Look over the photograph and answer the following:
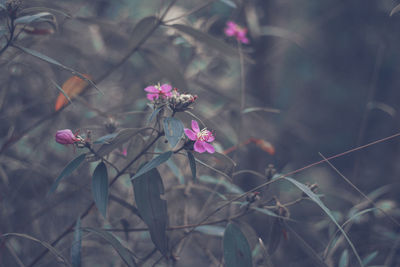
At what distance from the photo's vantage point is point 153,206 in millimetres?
746

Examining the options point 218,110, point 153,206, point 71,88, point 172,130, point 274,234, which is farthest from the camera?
point 218,110

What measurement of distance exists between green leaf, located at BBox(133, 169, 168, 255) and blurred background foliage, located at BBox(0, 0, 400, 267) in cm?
18

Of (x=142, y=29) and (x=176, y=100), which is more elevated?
(x=142, y=29)

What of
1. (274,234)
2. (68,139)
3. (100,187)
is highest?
(68,139)

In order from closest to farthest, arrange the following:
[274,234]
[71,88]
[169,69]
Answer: [274,234] → [71,88] → [169,69]

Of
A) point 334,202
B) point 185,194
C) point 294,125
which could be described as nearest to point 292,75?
point 294,125

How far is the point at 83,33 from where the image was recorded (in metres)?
1.65

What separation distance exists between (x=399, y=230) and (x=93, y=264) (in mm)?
1074

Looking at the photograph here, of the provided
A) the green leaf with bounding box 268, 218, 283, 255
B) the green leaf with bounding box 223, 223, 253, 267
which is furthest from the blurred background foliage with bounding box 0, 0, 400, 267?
the green leaf with bounding box 223, 223, 253, 267

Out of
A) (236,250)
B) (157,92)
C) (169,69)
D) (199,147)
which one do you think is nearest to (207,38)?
(169,69)

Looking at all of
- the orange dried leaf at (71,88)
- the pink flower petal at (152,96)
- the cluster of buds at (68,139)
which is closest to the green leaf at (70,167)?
the cluster of buds at (68,139)

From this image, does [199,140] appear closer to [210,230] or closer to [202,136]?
[202,136]

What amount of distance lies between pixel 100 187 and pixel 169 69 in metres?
0.54

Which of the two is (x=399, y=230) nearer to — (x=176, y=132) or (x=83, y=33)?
(x=176, y=132)
